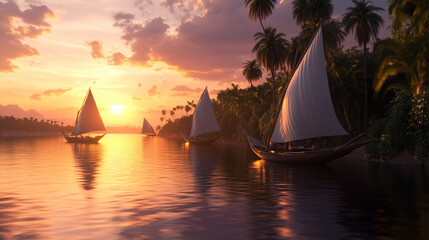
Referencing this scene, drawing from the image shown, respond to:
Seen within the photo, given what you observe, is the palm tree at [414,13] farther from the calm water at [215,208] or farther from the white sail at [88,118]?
the white sail at [88,118]

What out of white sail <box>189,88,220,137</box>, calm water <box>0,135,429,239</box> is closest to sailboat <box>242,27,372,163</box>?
calm water <box>0,135,429,239</box>

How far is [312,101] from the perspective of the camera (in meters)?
31.2

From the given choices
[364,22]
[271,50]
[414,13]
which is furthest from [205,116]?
[414,13]

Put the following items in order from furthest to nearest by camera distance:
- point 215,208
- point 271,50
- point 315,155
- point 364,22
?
point 271,50, point 364,22, point 315,155, point 215,208

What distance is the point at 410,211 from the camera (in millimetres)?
14406

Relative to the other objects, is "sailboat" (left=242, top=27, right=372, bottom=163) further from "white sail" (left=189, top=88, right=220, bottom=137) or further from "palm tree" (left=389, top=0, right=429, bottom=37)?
"white sail" (left=189, top=88, right=220, bottom=137)

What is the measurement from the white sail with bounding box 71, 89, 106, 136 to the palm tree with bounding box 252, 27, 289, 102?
4285cm

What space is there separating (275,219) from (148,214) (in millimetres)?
4586

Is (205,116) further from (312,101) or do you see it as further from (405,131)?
(312,101)

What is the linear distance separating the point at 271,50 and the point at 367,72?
19.1 meters

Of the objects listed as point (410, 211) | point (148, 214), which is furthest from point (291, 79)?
point (148, 214)

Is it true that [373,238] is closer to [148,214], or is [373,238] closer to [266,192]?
[148,214]

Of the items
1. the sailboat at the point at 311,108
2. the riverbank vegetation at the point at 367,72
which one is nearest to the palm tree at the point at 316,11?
the riverbank vegetation at the point at 367,72

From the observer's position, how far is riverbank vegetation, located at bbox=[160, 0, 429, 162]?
32.9m
